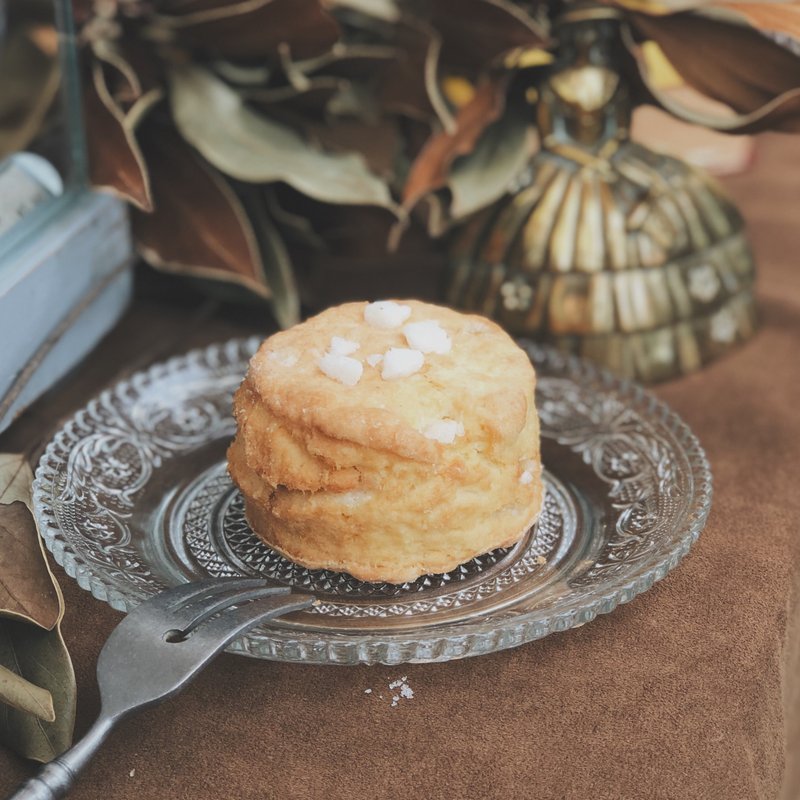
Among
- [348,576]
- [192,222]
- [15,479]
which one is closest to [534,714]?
[348,576]

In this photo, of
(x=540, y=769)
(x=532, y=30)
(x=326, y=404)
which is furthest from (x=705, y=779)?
(x=532, y=30)

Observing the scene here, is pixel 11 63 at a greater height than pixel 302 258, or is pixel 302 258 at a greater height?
pixel 11 63

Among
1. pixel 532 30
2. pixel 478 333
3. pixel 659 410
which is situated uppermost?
pixel 532 30

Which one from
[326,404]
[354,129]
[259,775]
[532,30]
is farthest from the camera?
[354,129]

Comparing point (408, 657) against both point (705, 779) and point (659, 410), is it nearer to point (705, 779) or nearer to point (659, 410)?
point (705, 779)

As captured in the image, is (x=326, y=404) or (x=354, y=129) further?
(x=354, y=129)

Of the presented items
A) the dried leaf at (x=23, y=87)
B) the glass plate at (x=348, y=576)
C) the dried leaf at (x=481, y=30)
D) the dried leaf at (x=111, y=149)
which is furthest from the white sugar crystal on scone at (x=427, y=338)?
the dried leaf at (x=23, y=87)

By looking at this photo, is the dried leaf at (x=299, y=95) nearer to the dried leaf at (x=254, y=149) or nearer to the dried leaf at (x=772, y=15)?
the dried leaf at (x=254, y=149)

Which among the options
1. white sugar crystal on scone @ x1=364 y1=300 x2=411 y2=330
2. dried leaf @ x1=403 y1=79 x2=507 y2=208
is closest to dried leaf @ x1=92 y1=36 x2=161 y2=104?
dried leaf @ x1=403 y1=79 x2=507 y2=208
